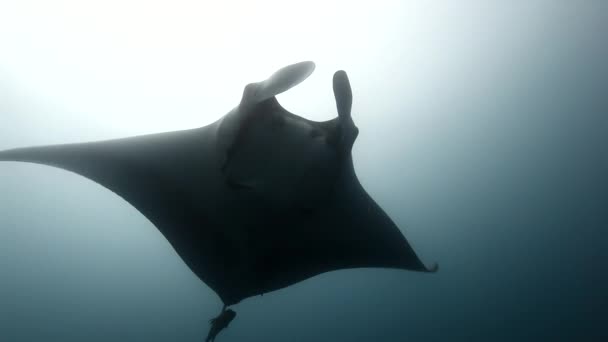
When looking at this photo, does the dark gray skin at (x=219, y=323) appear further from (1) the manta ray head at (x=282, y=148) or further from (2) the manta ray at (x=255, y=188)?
(1) the manta ray head at (x=282, y=148)

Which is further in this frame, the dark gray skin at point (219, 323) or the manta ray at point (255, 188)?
the dark gray skin at point (219, 323)

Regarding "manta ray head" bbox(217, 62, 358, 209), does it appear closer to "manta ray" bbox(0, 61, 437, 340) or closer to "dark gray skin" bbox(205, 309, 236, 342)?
"manta ray" bbox(0, 61, 437, 340)

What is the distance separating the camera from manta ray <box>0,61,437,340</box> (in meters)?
1.82

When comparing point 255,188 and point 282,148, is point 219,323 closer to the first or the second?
point 255,188

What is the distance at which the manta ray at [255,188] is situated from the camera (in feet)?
5.98

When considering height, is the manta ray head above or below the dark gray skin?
above

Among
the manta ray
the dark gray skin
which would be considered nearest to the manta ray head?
the manta ray

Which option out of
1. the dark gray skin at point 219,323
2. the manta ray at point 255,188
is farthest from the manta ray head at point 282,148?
the dark gray skin at point 219,323

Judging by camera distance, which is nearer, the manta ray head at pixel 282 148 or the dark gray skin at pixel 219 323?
the manta ray head at pixel 282 148

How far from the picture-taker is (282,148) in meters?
1.86

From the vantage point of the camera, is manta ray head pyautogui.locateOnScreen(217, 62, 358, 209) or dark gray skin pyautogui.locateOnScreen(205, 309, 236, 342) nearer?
manta ray head pyautogui.locateOnScreen(217, 62, 358, 209)

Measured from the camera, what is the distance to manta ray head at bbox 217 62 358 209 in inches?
68.5

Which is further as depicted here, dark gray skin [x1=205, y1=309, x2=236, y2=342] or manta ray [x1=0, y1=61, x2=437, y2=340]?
dark gray skin [x1=205, y1=309, x2=236, y2=342]

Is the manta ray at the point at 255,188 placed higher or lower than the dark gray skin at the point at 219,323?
higher
